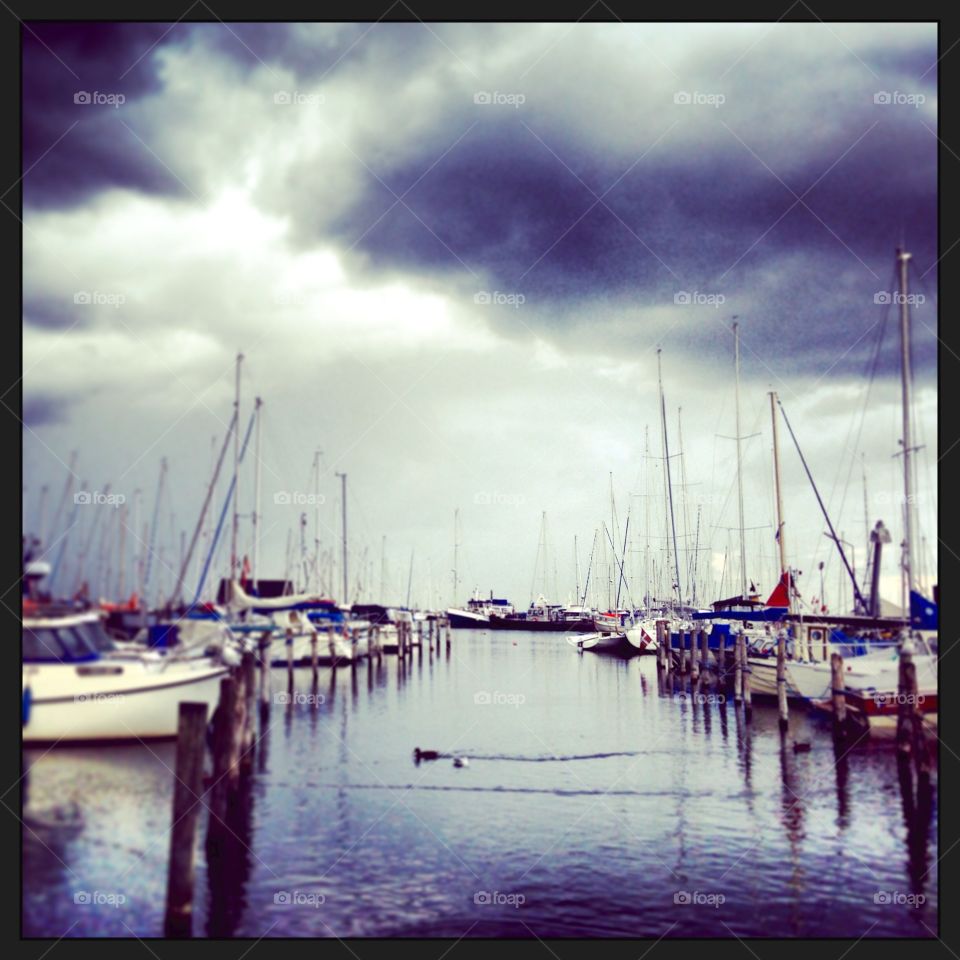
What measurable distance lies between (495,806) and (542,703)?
1434 cm

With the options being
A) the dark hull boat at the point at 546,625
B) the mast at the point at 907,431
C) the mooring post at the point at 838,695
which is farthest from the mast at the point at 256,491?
the dark hull boat at the point at 546,625

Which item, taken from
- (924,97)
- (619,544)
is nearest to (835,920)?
(924,97)

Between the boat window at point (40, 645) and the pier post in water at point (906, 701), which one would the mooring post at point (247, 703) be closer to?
the boat window at point (40, 645)

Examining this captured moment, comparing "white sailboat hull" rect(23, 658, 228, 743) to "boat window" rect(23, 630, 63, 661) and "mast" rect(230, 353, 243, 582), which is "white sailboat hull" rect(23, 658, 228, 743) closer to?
"boat window" rect(23, 630, 63, 661)

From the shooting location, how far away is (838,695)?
70.1ft

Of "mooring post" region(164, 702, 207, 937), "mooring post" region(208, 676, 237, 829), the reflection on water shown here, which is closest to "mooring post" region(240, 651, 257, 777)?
the reflection on water

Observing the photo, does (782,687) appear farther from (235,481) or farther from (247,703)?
(235,481)

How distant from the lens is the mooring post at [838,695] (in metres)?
21.3

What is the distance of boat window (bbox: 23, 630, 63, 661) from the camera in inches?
436

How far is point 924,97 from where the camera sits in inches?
479

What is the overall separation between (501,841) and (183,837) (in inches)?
187

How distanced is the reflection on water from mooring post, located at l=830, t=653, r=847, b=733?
58 centimetres

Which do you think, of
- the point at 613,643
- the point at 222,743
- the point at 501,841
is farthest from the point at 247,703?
the point at 613,643
